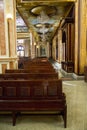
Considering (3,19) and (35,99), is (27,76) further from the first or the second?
(3,19)

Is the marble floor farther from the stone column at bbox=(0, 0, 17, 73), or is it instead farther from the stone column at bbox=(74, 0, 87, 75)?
the stone column at bbox=(74, 0, 87, 75)

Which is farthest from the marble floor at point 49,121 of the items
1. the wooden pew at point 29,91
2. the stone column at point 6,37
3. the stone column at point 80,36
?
the stone column at point 80,36

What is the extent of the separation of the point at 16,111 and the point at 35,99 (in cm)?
41

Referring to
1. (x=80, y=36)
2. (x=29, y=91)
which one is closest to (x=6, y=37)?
(x=80, y=36)

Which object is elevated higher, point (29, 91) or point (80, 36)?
point (80, 36)

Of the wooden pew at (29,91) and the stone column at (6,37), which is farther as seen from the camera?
the stone column at (6,37)

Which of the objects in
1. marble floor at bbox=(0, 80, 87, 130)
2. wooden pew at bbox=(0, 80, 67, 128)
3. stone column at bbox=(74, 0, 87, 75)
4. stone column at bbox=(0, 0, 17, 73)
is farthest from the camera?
stone column at bbox=(74, 0, 87, 75)

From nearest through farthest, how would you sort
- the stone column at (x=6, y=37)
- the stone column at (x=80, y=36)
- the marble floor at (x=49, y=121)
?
the marble floor at (x=49, y=121)
the stone column at (x=6, y=37)
the stone column at (x=80, y=36)

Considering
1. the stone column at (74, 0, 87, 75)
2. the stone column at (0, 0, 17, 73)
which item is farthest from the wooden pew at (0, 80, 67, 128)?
the stone column at (74, 0, 87, 75)

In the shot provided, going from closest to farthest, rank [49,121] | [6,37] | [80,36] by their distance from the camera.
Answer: [49,121] < [6,37] < [80,36]

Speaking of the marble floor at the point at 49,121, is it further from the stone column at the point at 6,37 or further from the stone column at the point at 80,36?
the stone column at the point at 80,36

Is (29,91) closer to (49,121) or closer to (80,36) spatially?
(49,121)

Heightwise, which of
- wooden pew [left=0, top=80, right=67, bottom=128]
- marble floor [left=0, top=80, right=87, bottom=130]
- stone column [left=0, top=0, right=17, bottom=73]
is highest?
stone column [left=0, top=0, right=17, bottom=73]

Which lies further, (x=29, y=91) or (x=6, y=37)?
(x=6, y=37)
